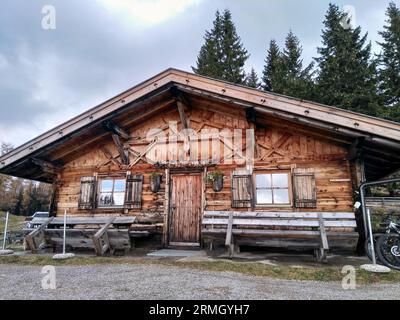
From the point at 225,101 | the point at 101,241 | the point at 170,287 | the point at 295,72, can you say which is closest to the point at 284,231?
the point at 170,287

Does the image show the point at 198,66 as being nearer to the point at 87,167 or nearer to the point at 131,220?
the point at 87,167

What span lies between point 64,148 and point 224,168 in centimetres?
591

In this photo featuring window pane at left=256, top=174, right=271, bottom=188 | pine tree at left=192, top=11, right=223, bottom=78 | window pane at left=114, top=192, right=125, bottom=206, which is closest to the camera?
window pane at left=256, top=174, right=271, bottom=188

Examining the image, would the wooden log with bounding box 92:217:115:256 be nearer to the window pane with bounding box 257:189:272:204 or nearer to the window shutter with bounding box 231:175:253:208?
the window shutter with bounding box 231:175:253:208

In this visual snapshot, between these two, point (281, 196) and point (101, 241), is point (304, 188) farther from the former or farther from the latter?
point (101, 241)

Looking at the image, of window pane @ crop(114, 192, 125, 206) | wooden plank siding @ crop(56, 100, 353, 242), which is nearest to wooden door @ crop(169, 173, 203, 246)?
wooden plank siding @ crop(56, 100, 353, 242)

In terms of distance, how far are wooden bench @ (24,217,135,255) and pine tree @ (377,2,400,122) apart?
1938 centimetres

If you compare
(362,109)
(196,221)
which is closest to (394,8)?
(362,109)

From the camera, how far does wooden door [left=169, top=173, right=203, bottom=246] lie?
28.6ft

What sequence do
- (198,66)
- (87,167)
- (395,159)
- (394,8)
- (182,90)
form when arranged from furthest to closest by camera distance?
(198,66) → (394,8) → (87,167) → (182,90) → (395,159)

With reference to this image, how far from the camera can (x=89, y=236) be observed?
7797 mm
